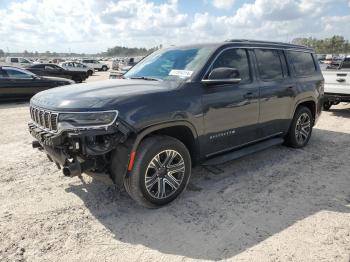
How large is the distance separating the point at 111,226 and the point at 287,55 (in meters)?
4.30

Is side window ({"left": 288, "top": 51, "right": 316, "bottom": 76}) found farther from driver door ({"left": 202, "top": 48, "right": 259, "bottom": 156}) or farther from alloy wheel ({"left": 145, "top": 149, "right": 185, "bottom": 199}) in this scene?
alloy wheel ({"left": 145, "top": 149, "right": 185, "bottom": 199})

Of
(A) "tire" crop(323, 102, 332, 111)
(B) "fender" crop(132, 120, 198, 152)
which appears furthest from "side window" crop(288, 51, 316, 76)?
(A) "tire" crop(323, 102, 332, 111)

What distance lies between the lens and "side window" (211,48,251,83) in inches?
178

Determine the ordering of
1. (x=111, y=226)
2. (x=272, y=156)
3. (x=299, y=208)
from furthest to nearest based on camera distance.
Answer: (x=272, y=156)
(x=299, y=208)
(x=111, y=226)

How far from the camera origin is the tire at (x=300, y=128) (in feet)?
20.4

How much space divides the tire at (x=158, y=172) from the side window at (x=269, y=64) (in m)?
2.08

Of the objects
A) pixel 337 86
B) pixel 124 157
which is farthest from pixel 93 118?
pixel 337 86

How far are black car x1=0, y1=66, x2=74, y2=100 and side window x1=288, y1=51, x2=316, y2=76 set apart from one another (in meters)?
10.1

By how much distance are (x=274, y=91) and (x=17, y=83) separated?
34.1 ft

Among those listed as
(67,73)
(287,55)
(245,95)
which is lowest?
(67,73)

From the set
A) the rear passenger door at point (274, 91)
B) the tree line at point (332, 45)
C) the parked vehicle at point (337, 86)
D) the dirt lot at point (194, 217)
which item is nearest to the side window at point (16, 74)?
the dirt lot at point (194, 217)

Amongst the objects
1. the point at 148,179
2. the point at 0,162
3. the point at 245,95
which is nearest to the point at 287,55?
the point at 245,95

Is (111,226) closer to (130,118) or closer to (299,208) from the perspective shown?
(130,118)

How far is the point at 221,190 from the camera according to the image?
4520 millimetres
